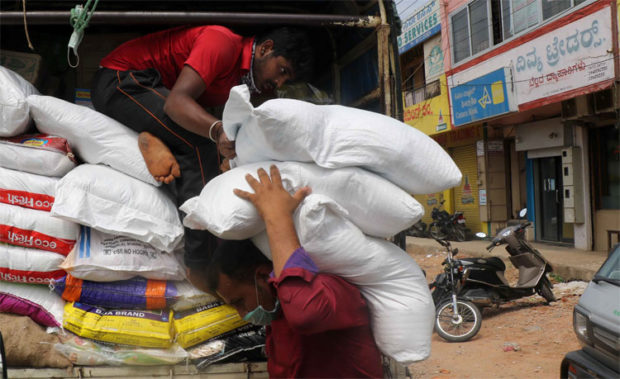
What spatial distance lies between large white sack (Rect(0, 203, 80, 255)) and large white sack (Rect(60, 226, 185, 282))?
0.06 m

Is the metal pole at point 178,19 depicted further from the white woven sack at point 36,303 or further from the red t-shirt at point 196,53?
the white woven sack at point 36,303

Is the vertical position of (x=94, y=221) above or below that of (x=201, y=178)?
below

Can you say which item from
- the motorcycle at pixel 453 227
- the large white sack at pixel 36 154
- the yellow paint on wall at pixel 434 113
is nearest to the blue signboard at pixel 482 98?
the yellow paint on wall at pixel 434 113

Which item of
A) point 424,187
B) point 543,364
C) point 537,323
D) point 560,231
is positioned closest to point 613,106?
point 560,231

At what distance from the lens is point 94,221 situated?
195 centimetres

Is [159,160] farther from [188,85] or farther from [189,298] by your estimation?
[189,298]

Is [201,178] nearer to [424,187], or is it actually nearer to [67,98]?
[424,187]

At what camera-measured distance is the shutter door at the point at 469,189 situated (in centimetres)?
1319

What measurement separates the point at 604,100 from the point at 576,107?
0.57 metres

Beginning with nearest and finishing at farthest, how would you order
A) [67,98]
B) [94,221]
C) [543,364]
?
[94,221] → [67,98] → [543,364]

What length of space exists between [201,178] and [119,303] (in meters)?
0.61

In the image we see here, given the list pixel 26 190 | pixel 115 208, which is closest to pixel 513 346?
pixel 115 208

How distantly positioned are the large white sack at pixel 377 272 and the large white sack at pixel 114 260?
523mm

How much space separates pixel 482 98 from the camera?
1111 centimetres
